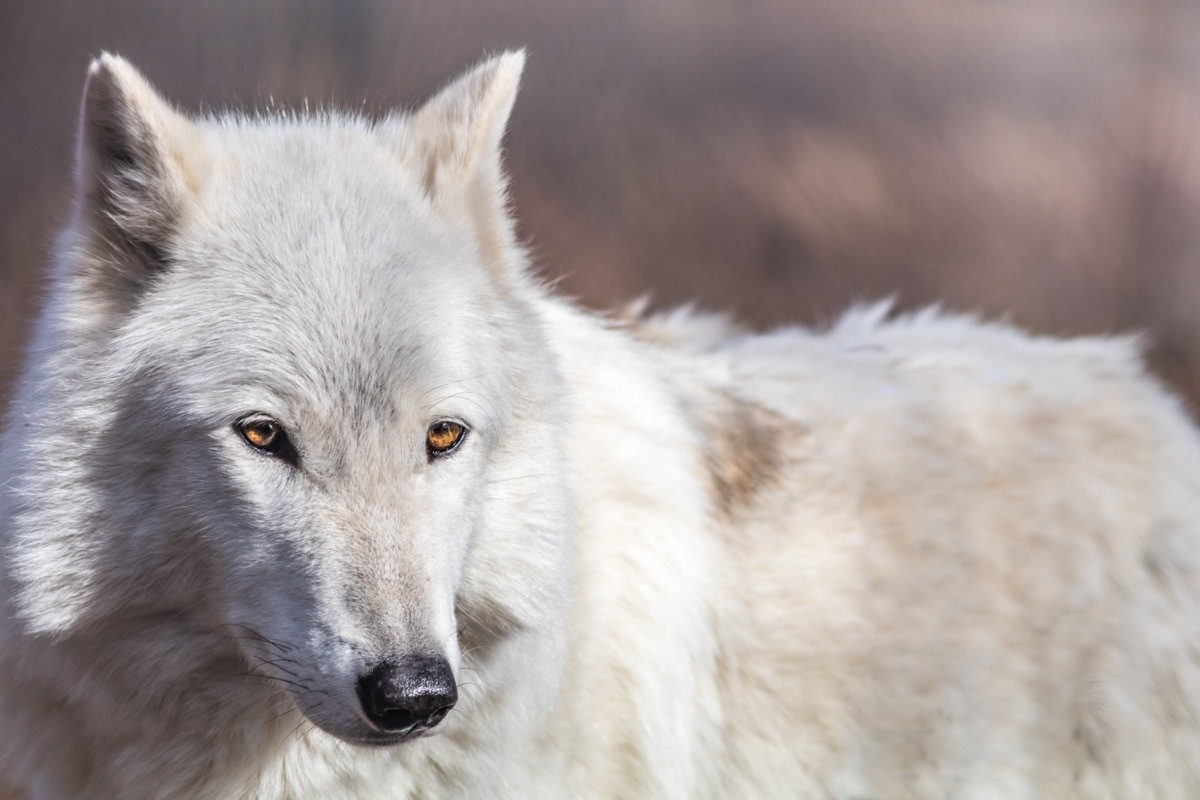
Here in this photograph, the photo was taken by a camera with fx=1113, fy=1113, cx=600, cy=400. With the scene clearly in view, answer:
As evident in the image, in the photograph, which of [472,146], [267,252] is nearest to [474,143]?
[472,146]

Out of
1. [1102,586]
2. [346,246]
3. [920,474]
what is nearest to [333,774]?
[346,246]

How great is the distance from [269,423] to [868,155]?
16.6ft

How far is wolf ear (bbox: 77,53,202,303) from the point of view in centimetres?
A: 223

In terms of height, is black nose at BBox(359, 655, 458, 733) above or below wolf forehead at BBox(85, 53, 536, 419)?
below

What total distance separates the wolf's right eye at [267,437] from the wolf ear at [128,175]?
43cm

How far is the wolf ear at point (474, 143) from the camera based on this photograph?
2605 mm

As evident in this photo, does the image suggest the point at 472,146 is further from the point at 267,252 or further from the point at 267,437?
the point at 267,437

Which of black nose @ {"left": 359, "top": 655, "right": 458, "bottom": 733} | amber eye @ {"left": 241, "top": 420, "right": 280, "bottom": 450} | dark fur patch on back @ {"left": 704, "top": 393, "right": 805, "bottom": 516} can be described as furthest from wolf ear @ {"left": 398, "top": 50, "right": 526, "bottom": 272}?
black nose @ {"left": 359, "top": 655, "right": 458, "bottom": 733}

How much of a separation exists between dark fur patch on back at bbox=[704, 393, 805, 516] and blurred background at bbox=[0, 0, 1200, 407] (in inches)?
114

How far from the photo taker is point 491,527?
8.29ft

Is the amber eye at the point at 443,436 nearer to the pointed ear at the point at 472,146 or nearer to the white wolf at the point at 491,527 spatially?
the white wolf at the point at 491,527

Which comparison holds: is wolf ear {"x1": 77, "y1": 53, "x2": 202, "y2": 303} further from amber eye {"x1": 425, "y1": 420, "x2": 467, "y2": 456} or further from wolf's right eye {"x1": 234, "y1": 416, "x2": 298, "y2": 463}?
amber eye {"x1": 425, "y1": 420, "x2": 467, "y2": 456}

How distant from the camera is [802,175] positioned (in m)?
6.53

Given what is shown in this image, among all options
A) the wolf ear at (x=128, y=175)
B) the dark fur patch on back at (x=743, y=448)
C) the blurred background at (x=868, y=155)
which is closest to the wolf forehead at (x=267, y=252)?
the wolf ear at (x=128, y=175)
